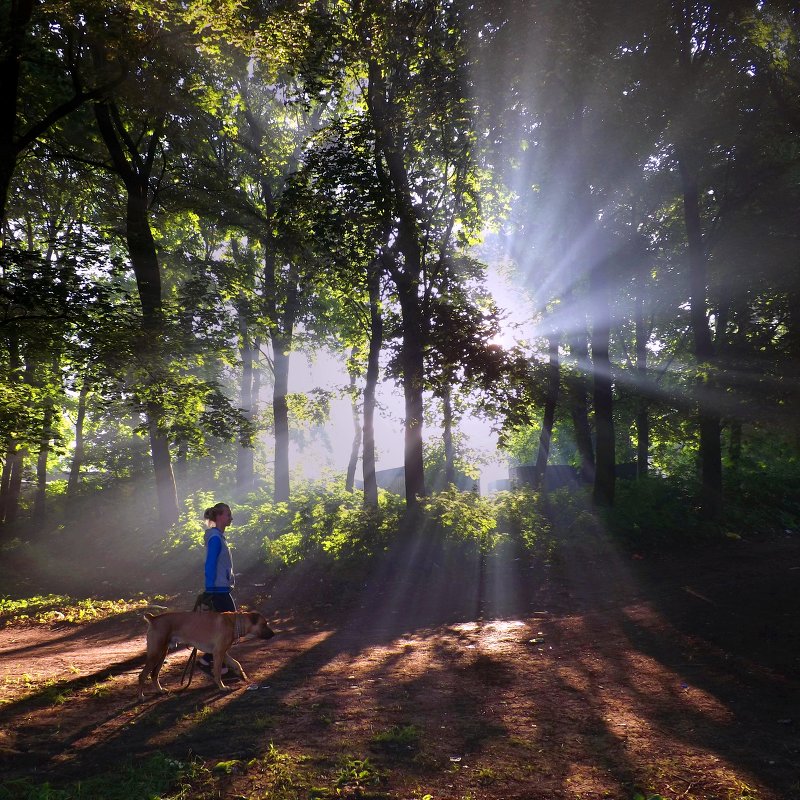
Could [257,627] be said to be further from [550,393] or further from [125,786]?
[550,393]

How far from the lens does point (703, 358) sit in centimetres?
1794

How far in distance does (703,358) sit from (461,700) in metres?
16.6

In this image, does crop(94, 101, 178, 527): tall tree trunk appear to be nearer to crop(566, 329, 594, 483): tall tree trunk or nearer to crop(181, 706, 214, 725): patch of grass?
crop(181, 706, 214, 725): patch of grass

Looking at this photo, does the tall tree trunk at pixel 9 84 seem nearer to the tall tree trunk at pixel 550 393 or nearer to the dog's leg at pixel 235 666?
the dog's leg at pixel 235 666

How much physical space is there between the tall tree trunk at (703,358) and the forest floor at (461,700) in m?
6.17

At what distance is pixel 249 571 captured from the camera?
48.3ft

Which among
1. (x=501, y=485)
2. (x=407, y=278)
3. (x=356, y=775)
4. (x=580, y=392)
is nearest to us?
(x=356, y=775)

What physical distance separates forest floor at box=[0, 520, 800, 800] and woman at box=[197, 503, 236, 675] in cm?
103

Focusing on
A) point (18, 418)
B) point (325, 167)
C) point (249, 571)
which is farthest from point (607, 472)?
point (18, 418)

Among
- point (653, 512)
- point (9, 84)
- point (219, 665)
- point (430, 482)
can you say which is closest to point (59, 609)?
point (219, 665)

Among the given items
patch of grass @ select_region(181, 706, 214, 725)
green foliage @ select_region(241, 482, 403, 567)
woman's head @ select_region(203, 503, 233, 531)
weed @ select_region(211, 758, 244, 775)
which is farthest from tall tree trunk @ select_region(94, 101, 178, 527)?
weed @ select_region(211, 758, 244, 775)

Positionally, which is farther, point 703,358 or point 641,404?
point 641,404

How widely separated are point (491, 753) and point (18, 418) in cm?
1110

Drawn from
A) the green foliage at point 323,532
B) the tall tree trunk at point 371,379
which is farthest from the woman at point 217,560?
the tall tree trunk at point 371,379
